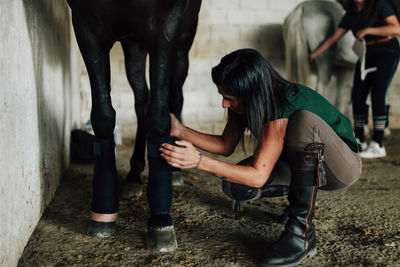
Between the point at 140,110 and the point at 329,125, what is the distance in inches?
36.9

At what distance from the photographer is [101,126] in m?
1.35

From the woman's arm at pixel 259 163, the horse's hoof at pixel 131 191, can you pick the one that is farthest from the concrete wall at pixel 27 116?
the woman's arm at pixel 259 163

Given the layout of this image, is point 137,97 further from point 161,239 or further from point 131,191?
point 161,239

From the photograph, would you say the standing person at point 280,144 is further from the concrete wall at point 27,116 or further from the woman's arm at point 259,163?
the concrete wall at point 27,116

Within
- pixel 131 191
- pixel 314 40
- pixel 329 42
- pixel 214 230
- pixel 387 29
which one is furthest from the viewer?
pixel 314 40

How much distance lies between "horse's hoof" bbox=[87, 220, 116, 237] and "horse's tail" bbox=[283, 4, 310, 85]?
249 cm

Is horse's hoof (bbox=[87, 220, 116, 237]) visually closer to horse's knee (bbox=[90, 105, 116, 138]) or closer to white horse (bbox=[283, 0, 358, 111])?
horse's knee (bbox=[90, 105, 116, 138])

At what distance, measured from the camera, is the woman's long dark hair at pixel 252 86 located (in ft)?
4.15

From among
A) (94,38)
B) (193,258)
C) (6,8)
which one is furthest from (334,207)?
(6,8)

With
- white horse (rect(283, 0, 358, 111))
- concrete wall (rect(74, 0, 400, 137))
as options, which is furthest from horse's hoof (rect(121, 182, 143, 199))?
white horse (rect(283, 0, 358, 111))

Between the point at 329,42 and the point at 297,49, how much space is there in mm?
314

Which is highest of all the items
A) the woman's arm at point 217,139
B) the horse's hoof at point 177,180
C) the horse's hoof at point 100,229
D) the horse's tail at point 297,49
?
the horse's tail at point 297,49

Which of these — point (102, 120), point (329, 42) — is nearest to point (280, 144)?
point (102, 120)

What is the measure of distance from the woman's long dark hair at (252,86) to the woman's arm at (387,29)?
182cm
